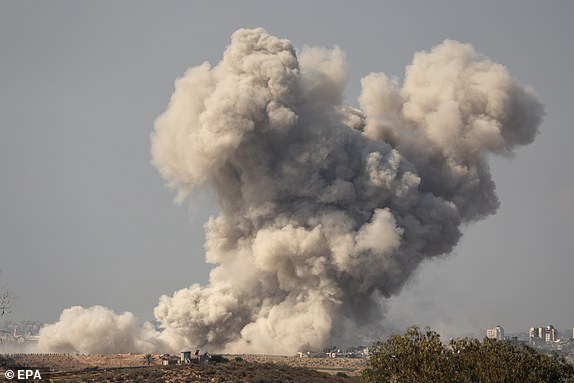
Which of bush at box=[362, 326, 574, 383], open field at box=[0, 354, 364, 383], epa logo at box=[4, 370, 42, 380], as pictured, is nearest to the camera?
bush at box=[362, 326, 574, 383]

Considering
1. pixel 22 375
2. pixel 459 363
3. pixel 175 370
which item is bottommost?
pixel 459 363

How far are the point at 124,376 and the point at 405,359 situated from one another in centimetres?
2702

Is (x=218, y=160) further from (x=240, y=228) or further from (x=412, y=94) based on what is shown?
(x=412, y=94)

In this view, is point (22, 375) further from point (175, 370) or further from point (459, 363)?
point (459, 363)

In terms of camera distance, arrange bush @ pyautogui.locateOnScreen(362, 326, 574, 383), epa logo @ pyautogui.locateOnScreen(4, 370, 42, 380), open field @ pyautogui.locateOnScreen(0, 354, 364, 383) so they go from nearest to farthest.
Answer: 1. bush @ pyautogui.locateOnScreen(362, 326, 574, 383)
2. epa logo @ pyautogui.locateOnScreen(4, 370, 42, 380)
3. open field @ pyautogui.locateOnScreen(0, 354, 364, 383)

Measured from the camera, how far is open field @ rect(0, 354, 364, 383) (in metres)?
69.2

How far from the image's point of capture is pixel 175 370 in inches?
2904

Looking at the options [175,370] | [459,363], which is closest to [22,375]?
[175,370]

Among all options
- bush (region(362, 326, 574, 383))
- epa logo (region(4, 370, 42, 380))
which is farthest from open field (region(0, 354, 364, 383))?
bush (region(362, 326, 574, 383))

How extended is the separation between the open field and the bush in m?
21.0

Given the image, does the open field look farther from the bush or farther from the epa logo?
the bush

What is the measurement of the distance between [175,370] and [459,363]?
3121 cm

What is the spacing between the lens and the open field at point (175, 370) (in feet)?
227

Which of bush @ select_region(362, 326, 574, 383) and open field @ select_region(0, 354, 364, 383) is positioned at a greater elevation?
open field @ select_region(0, 354, 364, 383)
